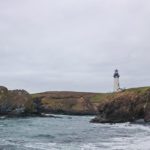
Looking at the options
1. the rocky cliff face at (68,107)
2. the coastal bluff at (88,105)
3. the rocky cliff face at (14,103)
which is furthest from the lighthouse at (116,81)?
the rocky cliff face at (14,103)

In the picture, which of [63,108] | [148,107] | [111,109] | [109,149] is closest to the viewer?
[109,149]

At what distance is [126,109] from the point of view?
263 feet

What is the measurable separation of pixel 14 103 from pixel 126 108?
3436 centimetres

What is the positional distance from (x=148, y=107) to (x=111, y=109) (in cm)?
865

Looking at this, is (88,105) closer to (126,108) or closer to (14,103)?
(14,103)

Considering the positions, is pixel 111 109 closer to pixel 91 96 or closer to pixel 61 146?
pixel 61 146

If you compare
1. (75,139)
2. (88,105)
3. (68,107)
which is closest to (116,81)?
(88,105)

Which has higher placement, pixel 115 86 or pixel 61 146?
pixel 115 86

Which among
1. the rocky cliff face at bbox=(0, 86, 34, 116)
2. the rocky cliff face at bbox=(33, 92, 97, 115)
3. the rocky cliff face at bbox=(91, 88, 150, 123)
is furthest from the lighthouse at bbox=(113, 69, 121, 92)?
the rocky cliff face at bbox=(91, 88, 150, 123)

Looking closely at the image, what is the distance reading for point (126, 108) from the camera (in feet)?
263

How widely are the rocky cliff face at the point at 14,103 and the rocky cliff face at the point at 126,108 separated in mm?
26415

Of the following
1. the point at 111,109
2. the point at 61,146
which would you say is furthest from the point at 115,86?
the point at 61,146

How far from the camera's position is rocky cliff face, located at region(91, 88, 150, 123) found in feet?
258

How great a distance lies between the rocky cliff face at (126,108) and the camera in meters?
78.6
